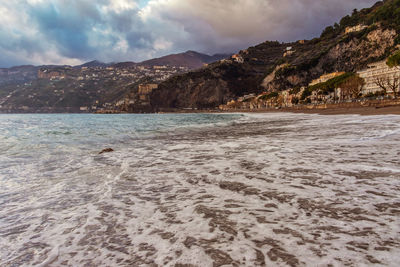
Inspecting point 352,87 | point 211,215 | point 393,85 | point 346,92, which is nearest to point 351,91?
point 346,92

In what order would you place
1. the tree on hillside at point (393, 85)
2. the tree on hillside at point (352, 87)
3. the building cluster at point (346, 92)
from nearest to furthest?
the tree on hillside at point (393, 85)
the building cluster at point (346, 92)
the tree on hillside at point (352, 87)

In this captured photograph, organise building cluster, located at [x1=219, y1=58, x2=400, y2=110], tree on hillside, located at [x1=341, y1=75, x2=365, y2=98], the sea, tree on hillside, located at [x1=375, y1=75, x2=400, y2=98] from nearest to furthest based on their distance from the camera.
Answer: the sea → tree on hillside, located at [x1=375, y1=75, x2=400, y2=98] → building cluster, located at [x1=219, y1=58, x2=400, y2=110] → tree on hillside, located at [x1=341, y1=75, x2=365, y2=98]

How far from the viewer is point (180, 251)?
98.0 inches

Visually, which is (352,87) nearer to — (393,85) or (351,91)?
(351,91)

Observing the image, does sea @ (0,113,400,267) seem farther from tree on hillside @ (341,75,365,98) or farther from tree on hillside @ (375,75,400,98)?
tree on hillside @ (341,75,365,98)

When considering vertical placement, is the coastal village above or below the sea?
above

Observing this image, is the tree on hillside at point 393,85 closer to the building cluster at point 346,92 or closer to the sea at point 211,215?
the building cluster at point 346,92

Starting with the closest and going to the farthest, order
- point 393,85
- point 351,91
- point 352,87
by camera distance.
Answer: point 393,85
point 352,87
point 351,91

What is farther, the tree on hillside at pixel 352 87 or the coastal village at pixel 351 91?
the tree on hillside at pixel 352 87

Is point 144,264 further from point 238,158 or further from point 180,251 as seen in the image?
point 238,158

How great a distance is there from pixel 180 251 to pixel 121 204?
205 cm

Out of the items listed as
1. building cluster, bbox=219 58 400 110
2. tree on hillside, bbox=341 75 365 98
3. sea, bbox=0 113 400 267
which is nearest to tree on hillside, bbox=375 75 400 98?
building cluster, bbox=219 58 400 110

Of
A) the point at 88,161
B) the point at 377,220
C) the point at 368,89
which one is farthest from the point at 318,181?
the point at 368,89

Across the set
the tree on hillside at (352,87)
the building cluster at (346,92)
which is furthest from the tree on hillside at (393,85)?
the tree on hillside at (352,87)
